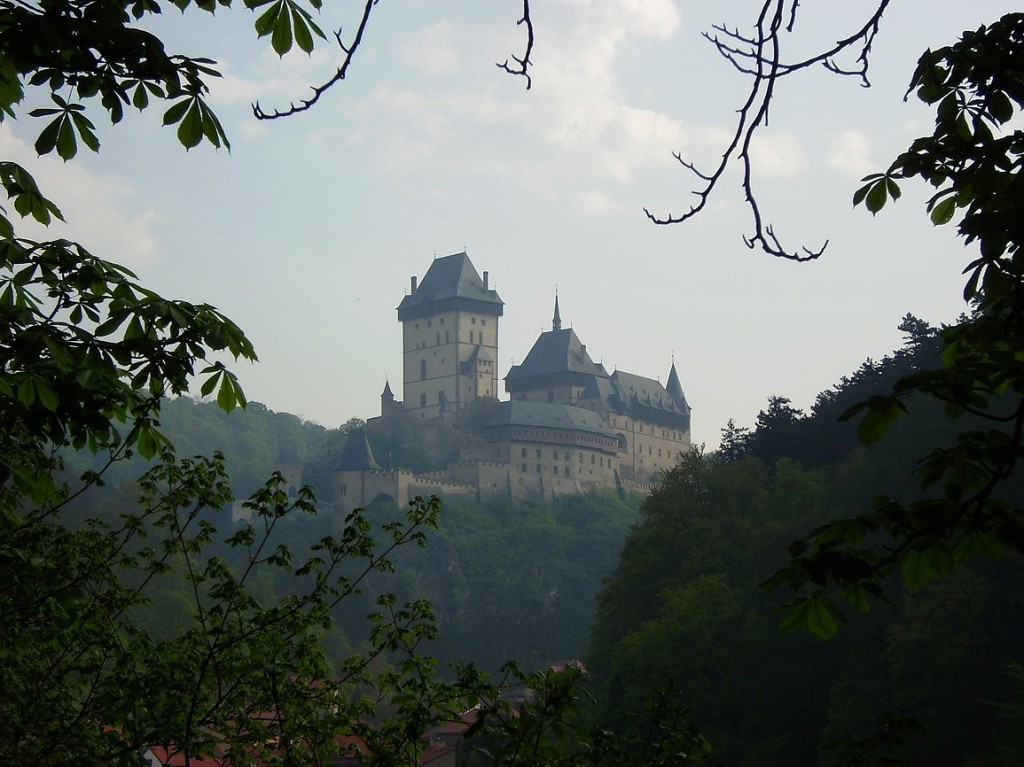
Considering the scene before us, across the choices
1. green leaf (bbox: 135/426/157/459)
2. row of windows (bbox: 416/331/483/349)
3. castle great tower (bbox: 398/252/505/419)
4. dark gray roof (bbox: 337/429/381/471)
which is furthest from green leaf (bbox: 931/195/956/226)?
row of windows (bbox: 416/331/483/349)

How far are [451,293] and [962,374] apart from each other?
309 ft

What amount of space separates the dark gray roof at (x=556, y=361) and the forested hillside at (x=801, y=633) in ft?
168

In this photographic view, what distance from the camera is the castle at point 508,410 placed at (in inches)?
3351

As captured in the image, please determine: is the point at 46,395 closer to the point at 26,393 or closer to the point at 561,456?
the point at 26,393

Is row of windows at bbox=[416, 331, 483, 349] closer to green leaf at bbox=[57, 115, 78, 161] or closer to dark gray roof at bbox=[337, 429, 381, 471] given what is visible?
dark gray roof at bbox=[337, 429, 381, 471]

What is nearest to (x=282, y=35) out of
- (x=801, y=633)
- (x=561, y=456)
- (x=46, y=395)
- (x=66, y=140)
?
(x=66, y=140)

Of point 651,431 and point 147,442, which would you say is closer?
point 147,442

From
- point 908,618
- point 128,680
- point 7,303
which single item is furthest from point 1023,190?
point 908,618

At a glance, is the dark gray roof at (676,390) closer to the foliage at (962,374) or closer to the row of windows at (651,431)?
the row of windows at (651,431)

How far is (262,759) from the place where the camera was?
8.04 meters

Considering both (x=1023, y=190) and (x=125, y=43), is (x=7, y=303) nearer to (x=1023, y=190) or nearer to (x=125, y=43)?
(x=125, y=43)

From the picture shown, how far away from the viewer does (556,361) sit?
98.6 m

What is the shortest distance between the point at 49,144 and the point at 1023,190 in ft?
10.7

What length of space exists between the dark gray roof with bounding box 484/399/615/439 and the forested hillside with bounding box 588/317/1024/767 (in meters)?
41.6
